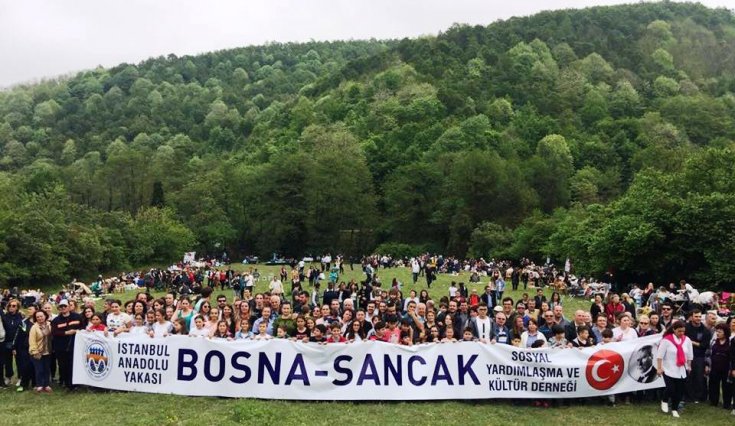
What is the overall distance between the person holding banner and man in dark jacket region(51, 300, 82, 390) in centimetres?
1062

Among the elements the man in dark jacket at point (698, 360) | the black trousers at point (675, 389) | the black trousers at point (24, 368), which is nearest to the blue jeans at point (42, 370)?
the black trousers at point (24, 368)

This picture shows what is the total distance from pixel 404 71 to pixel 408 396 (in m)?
123

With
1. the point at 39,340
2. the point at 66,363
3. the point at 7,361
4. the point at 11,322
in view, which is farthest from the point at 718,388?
the point at 7,361

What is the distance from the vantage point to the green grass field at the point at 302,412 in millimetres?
9680

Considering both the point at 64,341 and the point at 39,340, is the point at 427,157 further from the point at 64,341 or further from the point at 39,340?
the point at 39,340

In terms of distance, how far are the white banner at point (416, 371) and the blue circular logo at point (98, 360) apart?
1.79 metres

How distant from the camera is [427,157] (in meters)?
88.1

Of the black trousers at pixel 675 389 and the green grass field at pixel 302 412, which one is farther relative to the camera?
the black trousers at pixel 675 389

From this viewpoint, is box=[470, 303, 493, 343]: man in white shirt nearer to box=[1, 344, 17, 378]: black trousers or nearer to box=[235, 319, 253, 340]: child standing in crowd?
box=[235, 319, 253, 340]: child standing in crowd

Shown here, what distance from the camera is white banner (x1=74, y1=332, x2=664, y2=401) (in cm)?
1061

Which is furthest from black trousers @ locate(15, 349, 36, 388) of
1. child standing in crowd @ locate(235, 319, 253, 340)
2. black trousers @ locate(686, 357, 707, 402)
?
black trousers @ locate(686, 357, 707, 402)

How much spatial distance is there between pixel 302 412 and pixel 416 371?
2.08 meters

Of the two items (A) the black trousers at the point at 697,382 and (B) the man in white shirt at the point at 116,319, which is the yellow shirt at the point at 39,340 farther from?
(A) the black trousers at the point at 697,382

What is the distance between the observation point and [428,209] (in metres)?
78.4
